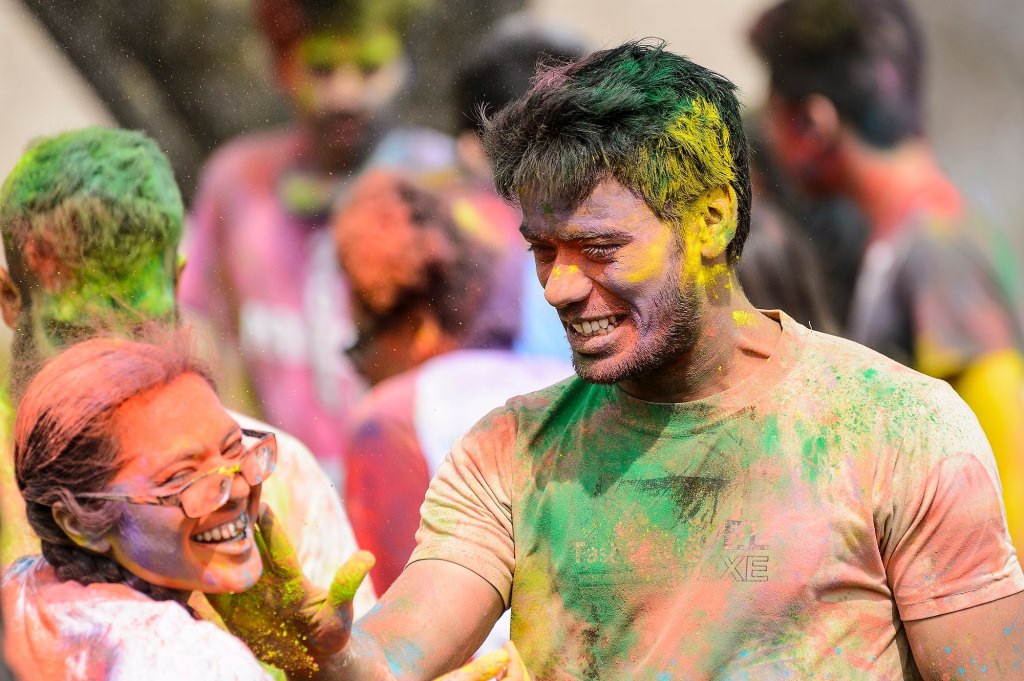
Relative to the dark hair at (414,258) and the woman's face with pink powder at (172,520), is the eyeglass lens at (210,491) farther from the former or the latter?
the dark hair at (414,258)

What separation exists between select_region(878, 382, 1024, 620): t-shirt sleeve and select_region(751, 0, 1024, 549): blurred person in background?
401cm

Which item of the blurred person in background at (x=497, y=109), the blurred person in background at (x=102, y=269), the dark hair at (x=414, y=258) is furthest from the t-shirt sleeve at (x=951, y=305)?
the blurred person in background at (x=102, y=269)

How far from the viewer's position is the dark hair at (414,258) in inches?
204

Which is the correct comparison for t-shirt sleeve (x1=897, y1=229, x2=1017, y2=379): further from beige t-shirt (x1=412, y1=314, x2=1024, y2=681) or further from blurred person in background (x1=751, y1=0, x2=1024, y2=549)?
beige t-shirt (x1=412, y1=314, x2=1024, y2=681)

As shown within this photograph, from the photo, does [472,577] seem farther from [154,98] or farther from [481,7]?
[481,7]

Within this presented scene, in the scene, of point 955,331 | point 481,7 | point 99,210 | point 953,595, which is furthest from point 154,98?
point 953,595

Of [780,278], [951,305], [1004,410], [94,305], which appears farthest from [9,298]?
[951,305]

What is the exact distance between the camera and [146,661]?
278cm

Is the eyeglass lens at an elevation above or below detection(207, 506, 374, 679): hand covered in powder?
above

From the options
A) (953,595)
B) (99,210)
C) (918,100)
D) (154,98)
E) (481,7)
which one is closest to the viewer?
(953,595)

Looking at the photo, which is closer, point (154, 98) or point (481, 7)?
point (154, 98)

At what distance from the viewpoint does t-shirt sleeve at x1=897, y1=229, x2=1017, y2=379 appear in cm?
670

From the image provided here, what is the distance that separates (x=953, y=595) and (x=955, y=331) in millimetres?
4191

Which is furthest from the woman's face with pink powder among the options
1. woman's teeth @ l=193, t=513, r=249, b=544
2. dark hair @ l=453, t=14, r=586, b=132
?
dark hair @ l=453, t=14, r=586, b=132
